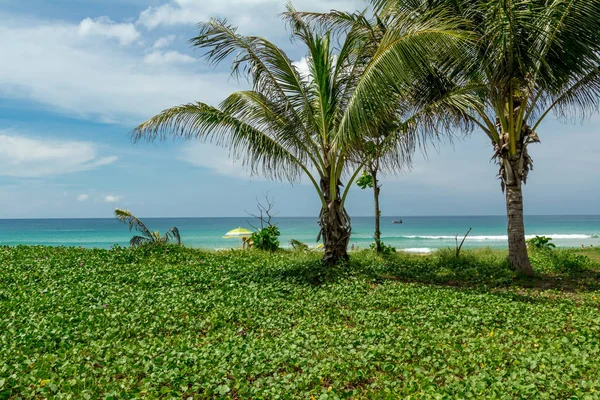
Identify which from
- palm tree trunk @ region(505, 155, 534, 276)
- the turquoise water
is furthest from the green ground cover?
the turquoise water

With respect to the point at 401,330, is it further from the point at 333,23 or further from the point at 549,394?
the point at 333,23

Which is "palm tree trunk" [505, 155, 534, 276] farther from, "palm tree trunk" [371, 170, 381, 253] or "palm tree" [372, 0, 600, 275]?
"palm tree trunk" [371, 170, 381, 253]

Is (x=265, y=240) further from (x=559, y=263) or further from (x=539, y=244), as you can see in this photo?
(x=539, y=244)

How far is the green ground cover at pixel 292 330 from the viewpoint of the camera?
4621mm

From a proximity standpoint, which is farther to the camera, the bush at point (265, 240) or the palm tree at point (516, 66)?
the bush at point (265, 240)

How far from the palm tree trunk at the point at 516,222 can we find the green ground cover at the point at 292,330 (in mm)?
488

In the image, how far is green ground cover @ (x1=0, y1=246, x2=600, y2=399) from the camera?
4621 mm

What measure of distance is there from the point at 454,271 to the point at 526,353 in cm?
637

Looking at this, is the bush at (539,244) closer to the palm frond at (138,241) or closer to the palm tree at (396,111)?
the palm tree at (396,111)

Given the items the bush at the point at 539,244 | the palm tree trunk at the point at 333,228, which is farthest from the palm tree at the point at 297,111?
the bush at the point at 539,244

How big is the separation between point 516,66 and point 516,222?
3.70 m

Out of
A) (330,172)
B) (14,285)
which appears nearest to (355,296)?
(330,172)

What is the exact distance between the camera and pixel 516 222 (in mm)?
11211

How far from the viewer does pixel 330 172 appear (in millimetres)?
11477
